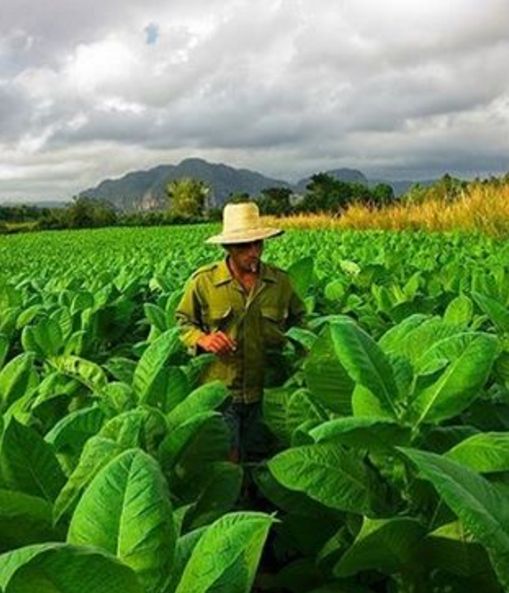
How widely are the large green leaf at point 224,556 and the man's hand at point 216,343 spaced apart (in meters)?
2.42

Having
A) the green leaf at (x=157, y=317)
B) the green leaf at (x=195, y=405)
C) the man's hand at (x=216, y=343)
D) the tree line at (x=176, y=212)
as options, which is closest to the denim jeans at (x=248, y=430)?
the man's hand at (x=216, y=343)

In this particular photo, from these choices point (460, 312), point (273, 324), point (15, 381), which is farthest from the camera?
point (273, 324)

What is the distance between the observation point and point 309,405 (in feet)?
6.24

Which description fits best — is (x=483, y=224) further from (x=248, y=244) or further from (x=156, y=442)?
(x=156, y=442)

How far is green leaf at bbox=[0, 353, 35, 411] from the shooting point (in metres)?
2.08

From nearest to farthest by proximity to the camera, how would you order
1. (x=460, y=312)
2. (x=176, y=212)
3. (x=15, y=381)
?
1. (x=15, y=381)
2. (x=460, y=312)
3. (x=176, y=212)

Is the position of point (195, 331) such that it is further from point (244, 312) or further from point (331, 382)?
point (331, 382)

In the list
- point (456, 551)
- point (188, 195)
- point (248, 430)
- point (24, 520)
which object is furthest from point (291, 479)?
point (188, 195)

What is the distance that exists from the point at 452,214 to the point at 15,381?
51.4 ft

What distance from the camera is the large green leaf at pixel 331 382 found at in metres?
1.74

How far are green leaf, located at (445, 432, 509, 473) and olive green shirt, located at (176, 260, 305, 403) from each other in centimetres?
227

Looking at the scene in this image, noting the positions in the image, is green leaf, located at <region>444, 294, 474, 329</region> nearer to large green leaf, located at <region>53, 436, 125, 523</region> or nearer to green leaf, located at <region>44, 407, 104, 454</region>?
green leaf, located at <region>44, 407, 104, 454</region>

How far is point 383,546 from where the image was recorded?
1342mm

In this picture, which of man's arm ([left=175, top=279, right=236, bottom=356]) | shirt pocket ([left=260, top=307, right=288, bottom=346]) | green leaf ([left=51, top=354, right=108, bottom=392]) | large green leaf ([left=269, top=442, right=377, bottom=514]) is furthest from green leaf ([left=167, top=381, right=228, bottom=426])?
shirt pocket ([left=260, top=307, right=288, bottom=346])
